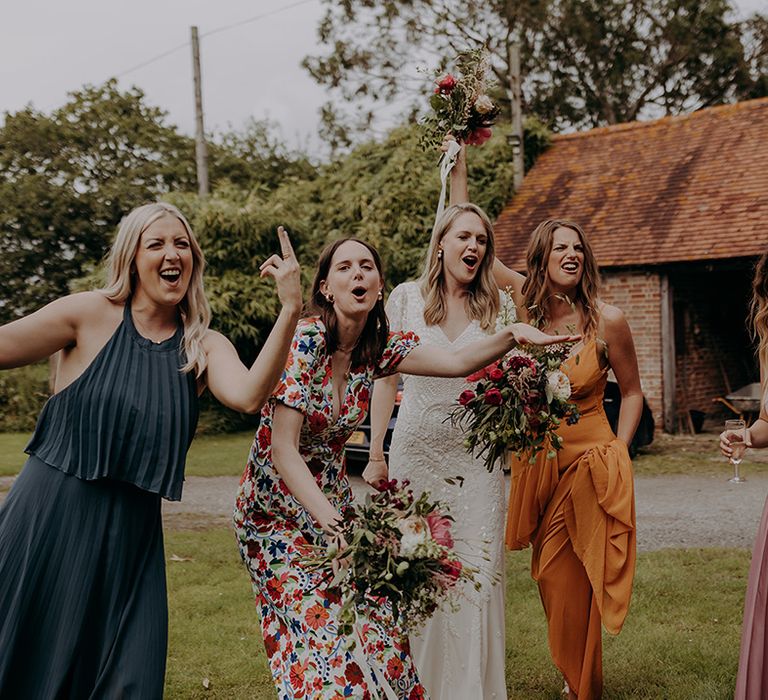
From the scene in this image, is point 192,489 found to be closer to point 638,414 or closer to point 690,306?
point 638,414

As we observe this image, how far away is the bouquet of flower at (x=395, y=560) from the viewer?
3.02 metres

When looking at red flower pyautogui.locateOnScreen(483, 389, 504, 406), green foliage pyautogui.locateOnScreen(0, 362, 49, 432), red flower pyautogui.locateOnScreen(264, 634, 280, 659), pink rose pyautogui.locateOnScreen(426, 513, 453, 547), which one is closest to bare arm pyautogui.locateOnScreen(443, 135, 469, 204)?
red flower pyautogui.locateOnScreen(483, 389, 504, 406)

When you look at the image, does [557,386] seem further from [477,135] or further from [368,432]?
[368,432]

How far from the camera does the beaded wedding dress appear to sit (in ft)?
15.4

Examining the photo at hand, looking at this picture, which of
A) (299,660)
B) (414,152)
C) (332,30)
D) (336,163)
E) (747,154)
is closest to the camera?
(299,660)

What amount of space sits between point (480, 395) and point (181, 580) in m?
4.02

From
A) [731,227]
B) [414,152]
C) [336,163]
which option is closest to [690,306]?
[731,227]

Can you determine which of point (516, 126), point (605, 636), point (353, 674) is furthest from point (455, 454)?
point (516, 126)

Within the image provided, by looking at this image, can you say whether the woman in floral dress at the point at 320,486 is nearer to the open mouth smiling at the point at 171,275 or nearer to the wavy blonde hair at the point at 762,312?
the open mouth smiling at the point at 171,275

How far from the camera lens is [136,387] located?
10.3ft

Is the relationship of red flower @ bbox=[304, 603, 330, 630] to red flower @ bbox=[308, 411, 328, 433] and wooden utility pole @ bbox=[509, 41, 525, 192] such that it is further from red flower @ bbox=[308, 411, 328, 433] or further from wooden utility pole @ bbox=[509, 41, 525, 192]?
wooden utility pole @ bbox=[509, 41, 525, 192]

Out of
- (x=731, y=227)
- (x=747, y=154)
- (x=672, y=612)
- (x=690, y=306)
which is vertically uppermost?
(x=747, y=154)

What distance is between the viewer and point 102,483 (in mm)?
3127

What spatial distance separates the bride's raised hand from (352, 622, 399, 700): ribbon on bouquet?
127cm
